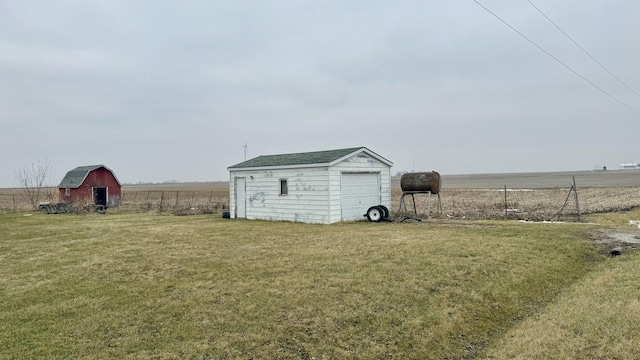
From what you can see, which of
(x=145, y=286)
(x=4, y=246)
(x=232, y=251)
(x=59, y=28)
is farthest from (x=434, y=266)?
(x=59, y=28)

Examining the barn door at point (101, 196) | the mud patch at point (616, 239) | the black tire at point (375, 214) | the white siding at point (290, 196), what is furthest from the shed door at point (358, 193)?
the barn door at point (101, 196)

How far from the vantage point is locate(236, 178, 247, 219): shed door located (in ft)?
59.8

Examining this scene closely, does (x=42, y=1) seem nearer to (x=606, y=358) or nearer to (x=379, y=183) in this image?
(x=379, y=183)

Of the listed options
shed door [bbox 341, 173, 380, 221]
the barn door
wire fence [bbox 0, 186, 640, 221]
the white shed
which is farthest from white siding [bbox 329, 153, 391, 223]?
the barn door

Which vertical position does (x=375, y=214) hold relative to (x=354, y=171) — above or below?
below

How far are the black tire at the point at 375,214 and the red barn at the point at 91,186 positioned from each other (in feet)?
69.6

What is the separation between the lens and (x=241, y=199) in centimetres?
1844

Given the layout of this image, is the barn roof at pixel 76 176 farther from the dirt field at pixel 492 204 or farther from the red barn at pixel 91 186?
the dirt field at pixel 492 204

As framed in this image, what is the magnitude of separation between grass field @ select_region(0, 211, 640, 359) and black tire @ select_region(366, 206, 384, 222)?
4888 millimetres

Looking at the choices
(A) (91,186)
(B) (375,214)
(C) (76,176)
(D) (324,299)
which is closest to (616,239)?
(B) (375,214)

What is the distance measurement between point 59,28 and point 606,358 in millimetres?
20612

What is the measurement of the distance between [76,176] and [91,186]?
1566 mm

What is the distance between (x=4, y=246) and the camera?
1057cm

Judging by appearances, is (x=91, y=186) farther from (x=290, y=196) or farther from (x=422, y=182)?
(x=422, y=182)
